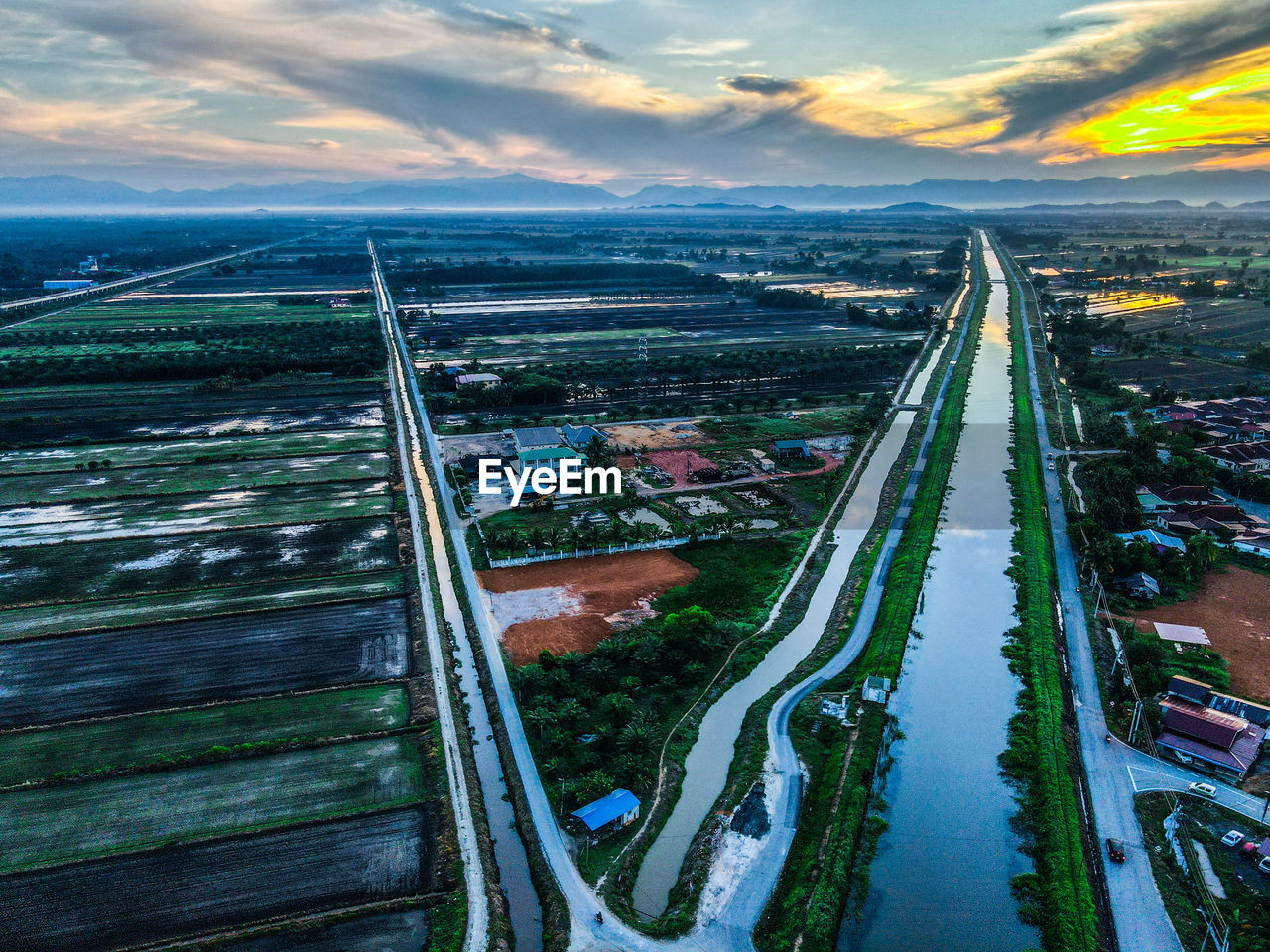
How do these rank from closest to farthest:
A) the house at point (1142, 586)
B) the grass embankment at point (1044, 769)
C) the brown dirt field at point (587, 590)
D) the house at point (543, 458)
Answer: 1. the grass embankment at point (1044, 769)
2. the brown dirt field at point (587, 590)
3. the house at point (1142, 586)
4. the house at point (543, 458)

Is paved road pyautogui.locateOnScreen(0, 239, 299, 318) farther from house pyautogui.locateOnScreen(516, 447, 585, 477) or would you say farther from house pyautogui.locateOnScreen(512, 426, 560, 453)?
house pyautogui.locateOnScreen(516, 447, 585, 477)

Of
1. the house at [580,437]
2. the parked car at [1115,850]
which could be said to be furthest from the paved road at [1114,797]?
the house at [580,437]

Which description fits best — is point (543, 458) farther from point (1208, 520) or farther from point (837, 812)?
point (1208, 520)

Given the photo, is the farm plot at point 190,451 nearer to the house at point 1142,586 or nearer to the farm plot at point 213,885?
the farm plot at point 213,885

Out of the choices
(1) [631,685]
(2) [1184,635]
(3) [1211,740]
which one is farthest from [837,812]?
(2) [1184,635]

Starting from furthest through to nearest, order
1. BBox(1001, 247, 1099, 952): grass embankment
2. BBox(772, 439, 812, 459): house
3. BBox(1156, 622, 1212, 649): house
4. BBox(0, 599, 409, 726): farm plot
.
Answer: BBox(772, 439, 812, 459): house < BBox(1156, 622, 1212, 649): house < BBox(0, 599, 409, 726): farm plot < BBox(1001, 247, 1099, 952): grass embankment

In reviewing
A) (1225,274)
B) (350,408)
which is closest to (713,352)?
(350,408)

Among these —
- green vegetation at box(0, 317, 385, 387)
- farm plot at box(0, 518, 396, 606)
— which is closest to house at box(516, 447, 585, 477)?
farm plot at box(0, 518, 396, 606)
